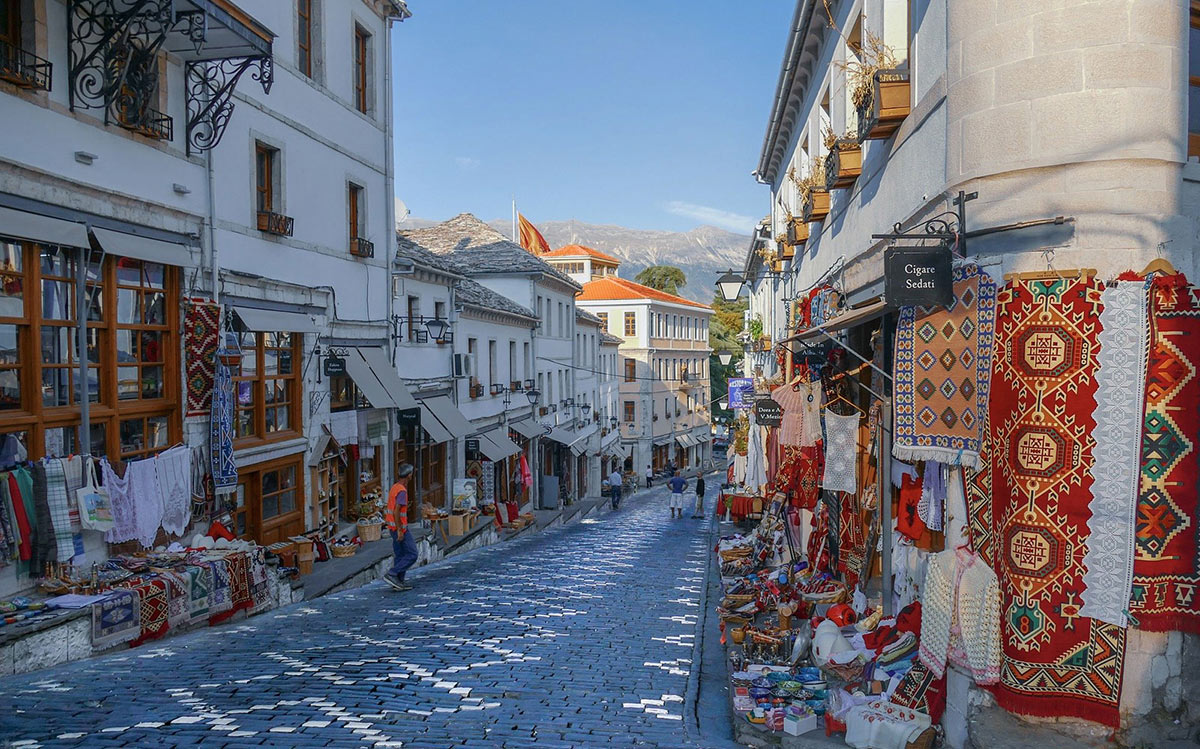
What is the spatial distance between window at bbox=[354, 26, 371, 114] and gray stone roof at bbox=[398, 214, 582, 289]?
506 inches

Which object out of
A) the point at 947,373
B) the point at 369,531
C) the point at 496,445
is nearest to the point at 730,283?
the point at 369,531

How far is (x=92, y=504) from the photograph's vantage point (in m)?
9.45

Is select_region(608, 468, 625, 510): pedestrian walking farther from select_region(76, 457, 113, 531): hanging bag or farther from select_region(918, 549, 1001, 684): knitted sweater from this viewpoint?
select_region(918, 549, 1001, 684): knitted sweater

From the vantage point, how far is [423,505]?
2008 cm

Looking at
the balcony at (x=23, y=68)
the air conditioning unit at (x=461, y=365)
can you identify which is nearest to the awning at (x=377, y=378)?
the air conditioning unit at (x=461, y=365)

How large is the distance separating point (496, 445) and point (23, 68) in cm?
1677

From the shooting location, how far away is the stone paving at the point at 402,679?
5930mm

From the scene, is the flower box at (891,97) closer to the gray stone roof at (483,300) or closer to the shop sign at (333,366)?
the shop sign at (333,366)

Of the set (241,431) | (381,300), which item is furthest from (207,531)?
(381,300)

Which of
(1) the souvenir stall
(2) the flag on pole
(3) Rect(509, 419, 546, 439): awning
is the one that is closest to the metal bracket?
(1) the souvenir stall

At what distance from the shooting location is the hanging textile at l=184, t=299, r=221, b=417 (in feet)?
38.2

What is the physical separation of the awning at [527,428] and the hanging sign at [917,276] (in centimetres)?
2319

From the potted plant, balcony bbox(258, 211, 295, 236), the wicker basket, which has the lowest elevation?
the wicker basket

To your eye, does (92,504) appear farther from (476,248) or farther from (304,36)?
(476,248)
